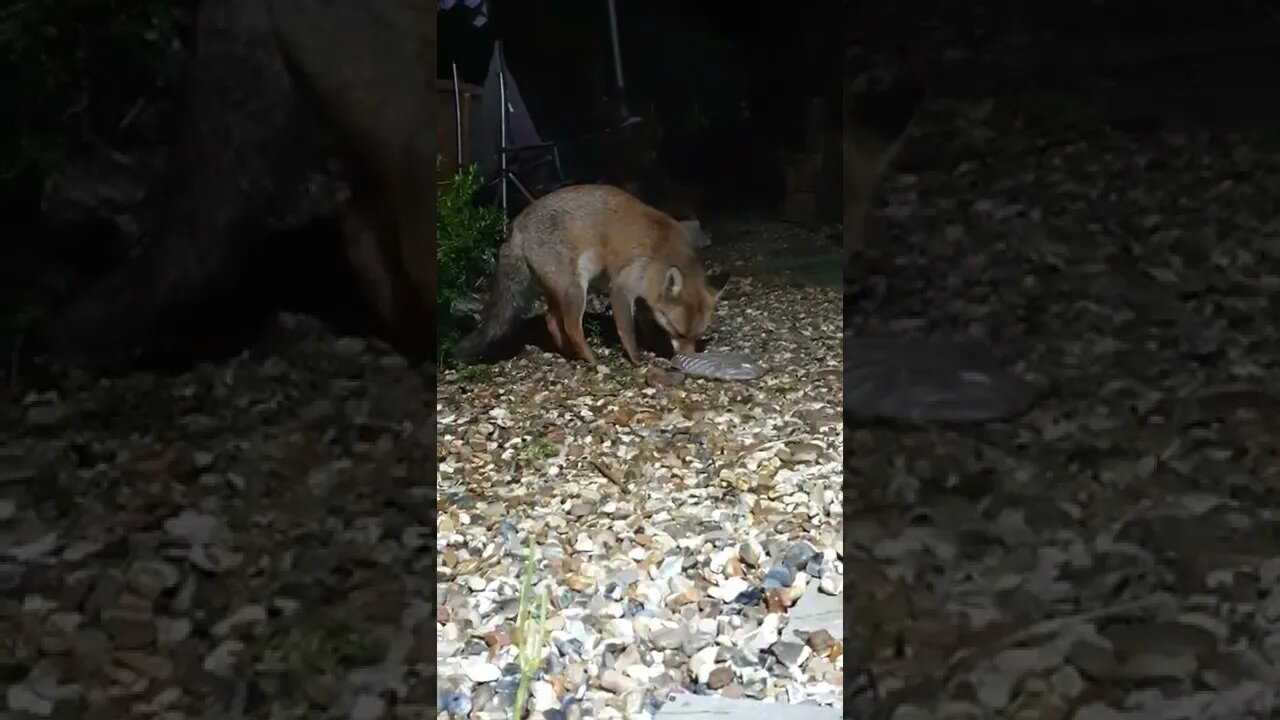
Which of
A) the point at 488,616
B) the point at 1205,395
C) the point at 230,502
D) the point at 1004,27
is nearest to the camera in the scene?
the point at 488,616

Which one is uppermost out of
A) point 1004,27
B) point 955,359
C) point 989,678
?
point 1004,27

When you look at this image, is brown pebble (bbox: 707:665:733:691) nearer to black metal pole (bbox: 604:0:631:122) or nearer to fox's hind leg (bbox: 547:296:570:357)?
fox's hind leg (bbox: 547:296:570:357)

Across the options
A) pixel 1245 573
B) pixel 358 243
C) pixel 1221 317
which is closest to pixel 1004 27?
pixel 1221 317

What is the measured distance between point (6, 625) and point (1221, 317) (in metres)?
1.82

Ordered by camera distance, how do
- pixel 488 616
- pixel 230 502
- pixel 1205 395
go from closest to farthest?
pixel 488 616 → pixel 230 502 → pixel 1205 395

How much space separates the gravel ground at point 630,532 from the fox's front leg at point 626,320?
0.02m

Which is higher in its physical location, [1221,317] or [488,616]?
[1221,317]

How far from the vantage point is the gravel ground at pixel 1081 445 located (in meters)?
1.36

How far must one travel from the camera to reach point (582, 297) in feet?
4.28

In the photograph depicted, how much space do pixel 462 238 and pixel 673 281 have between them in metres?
0.25

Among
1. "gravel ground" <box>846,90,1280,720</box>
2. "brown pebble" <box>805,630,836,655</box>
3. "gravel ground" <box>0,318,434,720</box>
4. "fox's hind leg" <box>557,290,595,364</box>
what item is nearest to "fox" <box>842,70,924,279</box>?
"gravel ground" <box>846,90,1280,720</box>

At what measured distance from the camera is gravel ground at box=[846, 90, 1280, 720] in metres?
1.36

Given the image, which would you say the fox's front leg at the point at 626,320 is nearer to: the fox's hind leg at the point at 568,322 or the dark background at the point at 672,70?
the fox's hind leg at the point at 568,322

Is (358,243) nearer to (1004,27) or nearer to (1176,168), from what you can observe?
(1004,27)
